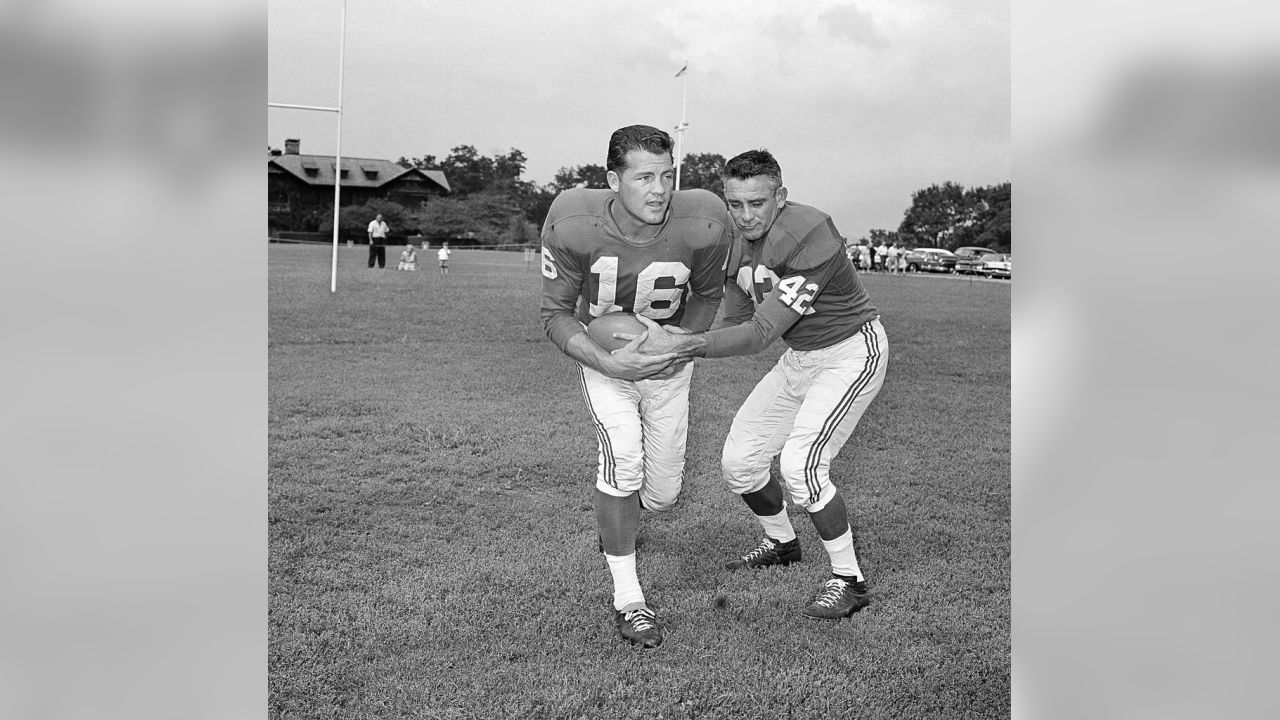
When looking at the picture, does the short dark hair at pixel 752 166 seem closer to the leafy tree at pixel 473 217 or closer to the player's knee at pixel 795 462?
the player's knee at pixel 795 462

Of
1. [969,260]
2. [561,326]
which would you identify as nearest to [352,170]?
[969,260]

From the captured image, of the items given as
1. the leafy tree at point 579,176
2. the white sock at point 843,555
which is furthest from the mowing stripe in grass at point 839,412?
the leafy tree at point 579,176

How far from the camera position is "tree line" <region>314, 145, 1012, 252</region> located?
3384cm

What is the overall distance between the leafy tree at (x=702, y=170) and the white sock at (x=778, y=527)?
2282cm

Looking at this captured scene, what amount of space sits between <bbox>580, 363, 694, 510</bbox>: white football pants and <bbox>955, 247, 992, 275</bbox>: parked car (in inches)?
1191

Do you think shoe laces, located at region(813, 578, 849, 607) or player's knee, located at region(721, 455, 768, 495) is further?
player's knee, located at region(721, 455, 768, 495)

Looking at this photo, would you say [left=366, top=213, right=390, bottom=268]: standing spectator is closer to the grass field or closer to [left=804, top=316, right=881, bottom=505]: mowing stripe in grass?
the grass field

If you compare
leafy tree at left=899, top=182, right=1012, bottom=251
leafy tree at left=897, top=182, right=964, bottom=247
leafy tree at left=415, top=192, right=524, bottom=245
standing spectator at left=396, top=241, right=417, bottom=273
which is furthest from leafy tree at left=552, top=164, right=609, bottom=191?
leafy tree at left=897, top=182, right=964, bottom=247

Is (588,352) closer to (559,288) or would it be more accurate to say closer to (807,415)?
(559,288)

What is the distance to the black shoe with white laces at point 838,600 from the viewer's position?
3.91 metres
